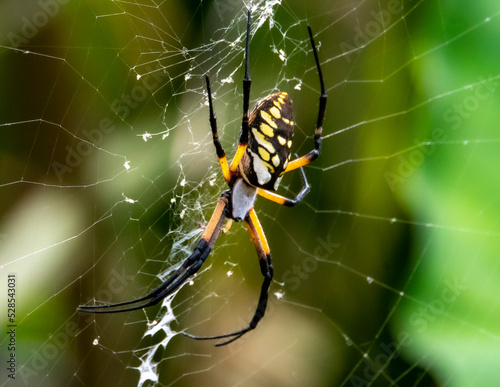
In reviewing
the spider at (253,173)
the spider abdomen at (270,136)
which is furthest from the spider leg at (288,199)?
the spider abdomen at (270,136)

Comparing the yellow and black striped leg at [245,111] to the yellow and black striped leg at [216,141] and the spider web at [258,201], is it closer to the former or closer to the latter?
the yellow and black striped leg at [216,141]

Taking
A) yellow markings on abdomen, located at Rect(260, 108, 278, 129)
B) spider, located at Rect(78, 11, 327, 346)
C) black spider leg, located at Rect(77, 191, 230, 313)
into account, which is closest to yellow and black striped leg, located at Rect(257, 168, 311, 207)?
spider, located at Rect(78, 11, 327, 346)

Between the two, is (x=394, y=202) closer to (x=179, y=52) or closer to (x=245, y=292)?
(x=245, y=292)

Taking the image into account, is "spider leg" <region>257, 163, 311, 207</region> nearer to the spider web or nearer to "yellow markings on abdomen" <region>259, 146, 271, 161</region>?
the spider web

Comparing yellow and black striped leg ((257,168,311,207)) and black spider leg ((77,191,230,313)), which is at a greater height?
yellow and black striped leg ((257,168,311,207))

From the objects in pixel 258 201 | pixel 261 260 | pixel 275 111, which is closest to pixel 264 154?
pixel 275 111
